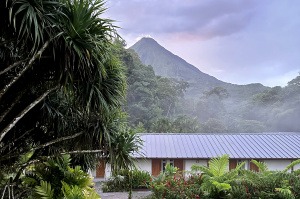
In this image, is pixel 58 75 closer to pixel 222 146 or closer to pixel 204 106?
pixel 222 146

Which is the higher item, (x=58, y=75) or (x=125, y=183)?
(x=58, y=75)

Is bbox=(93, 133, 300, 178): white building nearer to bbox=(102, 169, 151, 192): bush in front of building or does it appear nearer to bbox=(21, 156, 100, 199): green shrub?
bbox=(102, 169, 151, 192): bush in front of building

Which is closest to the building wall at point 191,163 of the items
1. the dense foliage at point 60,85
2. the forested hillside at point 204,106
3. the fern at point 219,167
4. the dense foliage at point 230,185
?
the forested hillside at point 204,106

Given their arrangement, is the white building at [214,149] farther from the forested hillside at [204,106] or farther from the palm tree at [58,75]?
the palm tree at [58,75]

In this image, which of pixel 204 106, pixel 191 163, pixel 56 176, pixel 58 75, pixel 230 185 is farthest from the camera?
pixel 204 106

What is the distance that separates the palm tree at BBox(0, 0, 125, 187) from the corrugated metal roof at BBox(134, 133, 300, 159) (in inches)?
381

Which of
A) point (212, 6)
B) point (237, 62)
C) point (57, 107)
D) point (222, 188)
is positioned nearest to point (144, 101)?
point (212, 6)

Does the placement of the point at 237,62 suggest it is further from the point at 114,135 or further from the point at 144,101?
the point at 114,135

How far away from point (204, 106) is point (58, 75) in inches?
1171

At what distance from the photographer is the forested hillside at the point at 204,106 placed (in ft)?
85.6

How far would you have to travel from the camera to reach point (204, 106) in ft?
Answer: 108

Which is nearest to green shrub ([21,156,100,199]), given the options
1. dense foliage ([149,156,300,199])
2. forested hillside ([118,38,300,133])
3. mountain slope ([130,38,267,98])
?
dense foliage ([149,156,300,199])

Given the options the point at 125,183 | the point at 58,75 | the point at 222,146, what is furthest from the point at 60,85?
the point at 222,146

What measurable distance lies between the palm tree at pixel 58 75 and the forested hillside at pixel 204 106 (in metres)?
16.5
